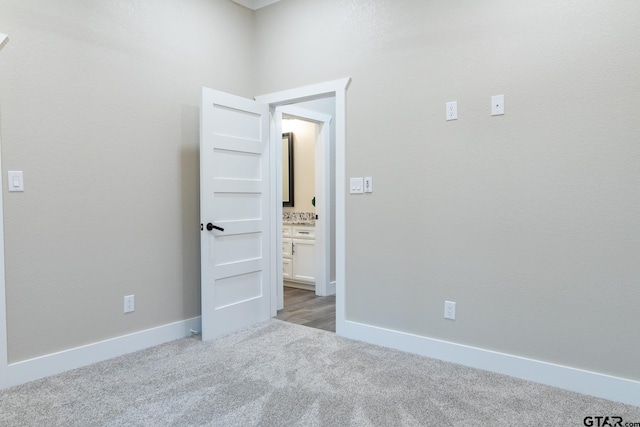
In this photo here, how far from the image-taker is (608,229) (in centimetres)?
224

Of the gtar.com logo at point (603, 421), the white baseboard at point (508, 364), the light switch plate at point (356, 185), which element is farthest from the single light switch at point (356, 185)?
the gtar.com logo at point (603, 421)

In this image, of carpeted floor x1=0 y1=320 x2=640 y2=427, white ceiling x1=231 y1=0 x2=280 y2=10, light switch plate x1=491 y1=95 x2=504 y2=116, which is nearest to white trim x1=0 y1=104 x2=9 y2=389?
carpeted floor x1=0 y1=320 x2=640 y2=427

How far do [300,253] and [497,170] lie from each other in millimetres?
2944

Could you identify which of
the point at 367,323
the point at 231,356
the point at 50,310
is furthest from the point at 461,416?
the point at 50,310

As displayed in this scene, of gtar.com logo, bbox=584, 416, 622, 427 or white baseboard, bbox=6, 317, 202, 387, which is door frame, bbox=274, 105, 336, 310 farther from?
gtar.com logo, bbox=584, 416, 622, 427

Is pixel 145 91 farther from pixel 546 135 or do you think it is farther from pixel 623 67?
pixel 623 67

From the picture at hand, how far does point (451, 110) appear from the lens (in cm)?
274

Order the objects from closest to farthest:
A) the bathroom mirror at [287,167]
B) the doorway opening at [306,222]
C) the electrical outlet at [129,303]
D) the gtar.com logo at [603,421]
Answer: the gtar.com logo at [603,421] < the electrical outlet at [129,303] < the doorway opening at [306,222] < the bathroom mirror at [287,167]

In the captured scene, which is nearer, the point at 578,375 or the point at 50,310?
the point at 578,375

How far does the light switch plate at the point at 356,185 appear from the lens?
10.4 ft

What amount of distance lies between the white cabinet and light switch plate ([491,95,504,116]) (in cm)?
276

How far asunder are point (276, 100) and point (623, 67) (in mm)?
2503

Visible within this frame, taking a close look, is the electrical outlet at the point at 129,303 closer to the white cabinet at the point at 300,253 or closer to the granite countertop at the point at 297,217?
the white cabinet at the point at 300,253

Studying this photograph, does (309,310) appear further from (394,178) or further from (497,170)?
(497,170)
